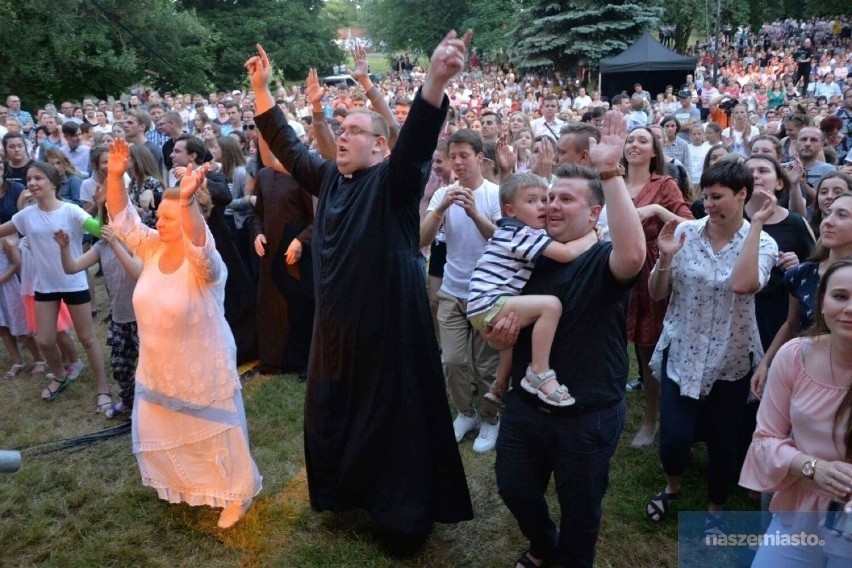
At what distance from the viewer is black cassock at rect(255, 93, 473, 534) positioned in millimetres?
3336

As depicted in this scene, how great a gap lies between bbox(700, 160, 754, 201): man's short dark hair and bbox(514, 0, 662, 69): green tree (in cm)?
2558

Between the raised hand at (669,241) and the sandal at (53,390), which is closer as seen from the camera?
the raised hand at (669,241)

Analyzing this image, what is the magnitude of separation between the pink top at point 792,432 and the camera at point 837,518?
0.12 ft

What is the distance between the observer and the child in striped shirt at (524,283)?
109 inches

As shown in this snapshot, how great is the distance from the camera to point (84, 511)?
13.6 feet

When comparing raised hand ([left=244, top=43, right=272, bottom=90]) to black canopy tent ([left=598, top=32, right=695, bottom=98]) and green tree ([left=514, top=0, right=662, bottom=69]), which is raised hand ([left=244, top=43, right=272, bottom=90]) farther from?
green tree ([left=514, top=0, right=662, bottom=69])

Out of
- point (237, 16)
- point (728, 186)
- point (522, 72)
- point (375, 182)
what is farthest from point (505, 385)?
point (237, 16)

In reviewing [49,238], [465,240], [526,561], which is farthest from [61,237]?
[526,561]

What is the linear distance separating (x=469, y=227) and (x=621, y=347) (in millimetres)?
1998

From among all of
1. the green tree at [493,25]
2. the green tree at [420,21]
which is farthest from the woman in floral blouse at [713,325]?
the green tree at [420,21]

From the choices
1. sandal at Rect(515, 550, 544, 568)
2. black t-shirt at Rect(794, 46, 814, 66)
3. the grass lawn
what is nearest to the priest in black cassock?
the grass lawn

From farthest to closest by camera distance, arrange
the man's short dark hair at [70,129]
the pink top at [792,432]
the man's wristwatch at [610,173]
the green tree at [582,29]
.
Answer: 1. the green tree at [582,29]
2. the man's short dark hair at [70,129]
3. the man's wristwatch at [610,173]
4. the pink top at [792,432]

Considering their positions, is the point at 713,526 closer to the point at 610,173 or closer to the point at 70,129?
the point at 610,173

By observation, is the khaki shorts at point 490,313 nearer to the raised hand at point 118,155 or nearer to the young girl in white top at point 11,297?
the raised hand at point 118,155
